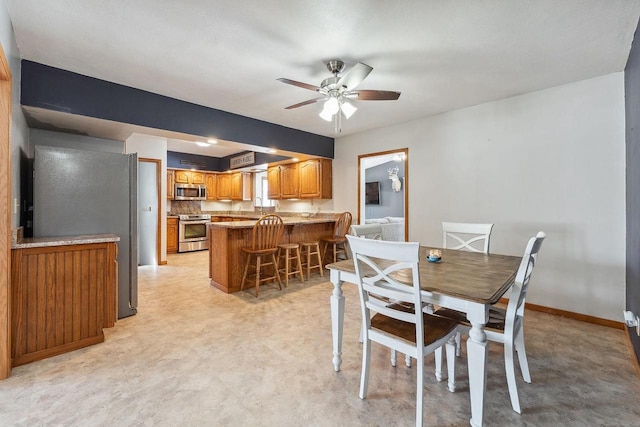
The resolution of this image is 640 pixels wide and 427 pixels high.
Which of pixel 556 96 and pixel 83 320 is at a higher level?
pixel 556 96

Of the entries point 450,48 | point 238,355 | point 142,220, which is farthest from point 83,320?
point 450,48

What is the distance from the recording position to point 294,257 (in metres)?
4.27

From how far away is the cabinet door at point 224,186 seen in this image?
7914 mm

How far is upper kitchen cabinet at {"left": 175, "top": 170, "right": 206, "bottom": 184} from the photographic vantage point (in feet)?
23.6

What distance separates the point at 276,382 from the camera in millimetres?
1826

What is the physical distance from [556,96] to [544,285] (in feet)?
6.79

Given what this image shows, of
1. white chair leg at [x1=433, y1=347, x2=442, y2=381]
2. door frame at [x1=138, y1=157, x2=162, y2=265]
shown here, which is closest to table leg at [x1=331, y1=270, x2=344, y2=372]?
white chair leg at [x1=433, y1=347, x2=442, y2=381]

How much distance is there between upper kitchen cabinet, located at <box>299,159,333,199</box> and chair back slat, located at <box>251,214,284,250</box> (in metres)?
1.76

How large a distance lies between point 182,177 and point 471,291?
7.42 m

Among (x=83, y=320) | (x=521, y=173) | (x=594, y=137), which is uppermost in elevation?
(x=594, y=137)

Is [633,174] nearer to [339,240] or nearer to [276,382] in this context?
[276,382]

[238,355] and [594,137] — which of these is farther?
[594,137]

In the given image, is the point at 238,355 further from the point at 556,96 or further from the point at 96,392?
the point at 556,96

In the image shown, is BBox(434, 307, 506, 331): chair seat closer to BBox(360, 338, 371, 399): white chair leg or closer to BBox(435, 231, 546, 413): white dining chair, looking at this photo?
BBox(435, 231, 546, 413): white dining chair
